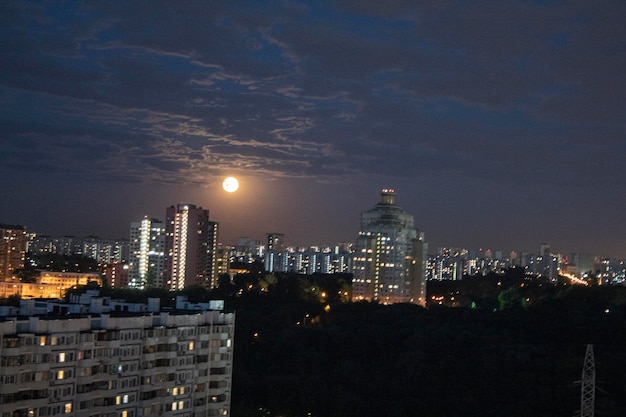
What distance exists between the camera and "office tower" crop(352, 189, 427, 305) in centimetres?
3678

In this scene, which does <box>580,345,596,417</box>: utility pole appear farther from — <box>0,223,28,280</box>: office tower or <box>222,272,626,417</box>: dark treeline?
<box>0,223,28,280</box>: office tower

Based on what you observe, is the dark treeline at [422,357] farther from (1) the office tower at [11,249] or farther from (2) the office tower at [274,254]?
(2) the office tower at [274,254]

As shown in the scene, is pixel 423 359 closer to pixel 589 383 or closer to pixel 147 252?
pixel 589 383

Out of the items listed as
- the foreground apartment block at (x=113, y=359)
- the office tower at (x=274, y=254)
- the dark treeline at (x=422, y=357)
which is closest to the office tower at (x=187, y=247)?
the dark treeline at (x=422, y=357)

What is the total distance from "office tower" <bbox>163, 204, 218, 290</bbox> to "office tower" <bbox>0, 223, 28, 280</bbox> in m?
5.31

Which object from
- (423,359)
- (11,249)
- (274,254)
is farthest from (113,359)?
(274,254)

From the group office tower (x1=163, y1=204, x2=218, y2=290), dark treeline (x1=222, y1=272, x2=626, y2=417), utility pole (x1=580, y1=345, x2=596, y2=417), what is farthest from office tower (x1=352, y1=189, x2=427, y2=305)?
utility pole (x1=580, y1=345, x2=596, y2=417)

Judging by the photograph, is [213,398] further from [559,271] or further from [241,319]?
[559,271]

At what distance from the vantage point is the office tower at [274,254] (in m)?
55.2

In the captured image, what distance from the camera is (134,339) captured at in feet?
34.4

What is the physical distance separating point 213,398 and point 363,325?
12.8 meters

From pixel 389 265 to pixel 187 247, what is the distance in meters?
7.41

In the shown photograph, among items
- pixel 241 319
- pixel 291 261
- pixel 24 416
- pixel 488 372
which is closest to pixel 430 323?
pixel 241 319

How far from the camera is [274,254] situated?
5697 centimetres
